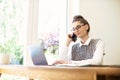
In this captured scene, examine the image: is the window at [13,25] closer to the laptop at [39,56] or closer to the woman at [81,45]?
the woman at [81,45]

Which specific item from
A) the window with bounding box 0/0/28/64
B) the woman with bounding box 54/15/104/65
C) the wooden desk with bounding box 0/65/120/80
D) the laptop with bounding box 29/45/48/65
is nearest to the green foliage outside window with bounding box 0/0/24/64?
the window with bounding box 0/0/28/64

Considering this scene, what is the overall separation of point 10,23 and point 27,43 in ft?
1.05

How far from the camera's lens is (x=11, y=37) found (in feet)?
8.94

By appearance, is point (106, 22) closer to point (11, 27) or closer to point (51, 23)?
point (51, 23)

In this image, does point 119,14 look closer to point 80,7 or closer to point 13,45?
point 80,7

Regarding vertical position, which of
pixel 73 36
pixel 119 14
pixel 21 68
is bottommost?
pixel 21 68

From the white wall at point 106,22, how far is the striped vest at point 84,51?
73 cm

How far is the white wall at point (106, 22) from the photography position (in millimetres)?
3080

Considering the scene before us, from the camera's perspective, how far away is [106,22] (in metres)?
3.15

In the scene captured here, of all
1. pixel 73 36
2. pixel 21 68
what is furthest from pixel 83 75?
pixel 73 36

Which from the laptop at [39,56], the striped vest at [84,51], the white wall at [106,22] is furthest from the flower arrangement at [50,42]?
the laptop at [39,56]

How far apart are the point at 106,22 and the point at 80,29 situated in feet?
3.21

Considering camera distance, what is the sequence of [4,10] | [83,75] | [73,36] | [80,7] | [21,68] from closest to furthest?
1. [83,75]
2. [21,68]
3. [73,36]
4. [4,10]
5. [80,7]

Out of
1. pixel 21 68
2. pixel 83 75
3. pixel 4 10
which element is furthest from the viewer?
pixel 4 10
